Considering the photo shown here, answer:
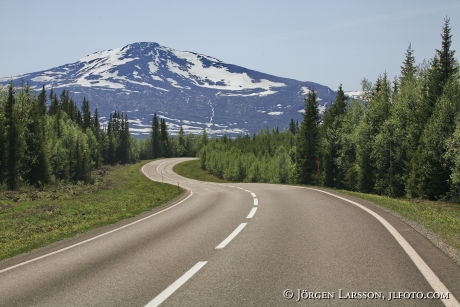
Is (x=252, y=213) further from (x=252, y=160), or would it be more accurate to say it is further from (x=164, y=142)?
(x=164, y=142)

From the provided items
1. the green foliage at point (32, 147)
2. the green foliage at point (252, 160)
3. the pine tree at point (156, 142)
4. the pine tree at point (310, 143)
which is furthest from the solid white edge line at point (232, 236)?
the pine tree at point (156, 142)

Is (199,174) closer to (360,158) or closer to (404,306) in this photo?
(360,158)

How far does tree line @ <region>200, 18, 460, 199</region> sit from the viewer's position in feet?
121

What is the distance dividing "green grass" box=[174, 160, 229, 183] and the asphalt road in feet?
315

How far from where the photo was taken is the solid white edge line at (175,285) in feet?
20.7

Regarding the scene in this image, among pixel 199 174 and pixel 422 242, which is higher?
pixel 422 242

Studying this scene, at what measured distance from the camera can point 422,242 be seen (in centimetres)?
1005

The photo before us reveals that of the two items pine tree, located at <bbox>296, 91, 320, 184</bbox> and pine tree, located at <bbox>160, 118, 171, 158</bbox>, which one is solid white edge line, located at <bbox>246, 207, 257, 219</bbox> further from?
pine tree, located at <bbox>160, 118, 171, 158</bbox>

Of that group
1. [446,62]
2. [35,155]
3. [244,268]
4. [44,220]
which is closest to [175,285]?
[244,268]

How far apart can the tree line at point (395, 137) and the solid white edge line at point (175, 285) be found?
30.1 m

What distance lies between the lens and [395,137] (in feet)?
153

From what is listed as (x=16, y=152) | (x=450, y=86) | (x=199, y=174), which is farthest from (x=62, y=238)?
(x=199, y=174)

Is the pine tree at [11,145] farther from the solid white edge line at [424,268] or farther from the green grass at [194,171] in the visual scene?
the green grass at [194,171]

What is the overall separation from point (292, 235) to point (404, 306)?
224 inches
